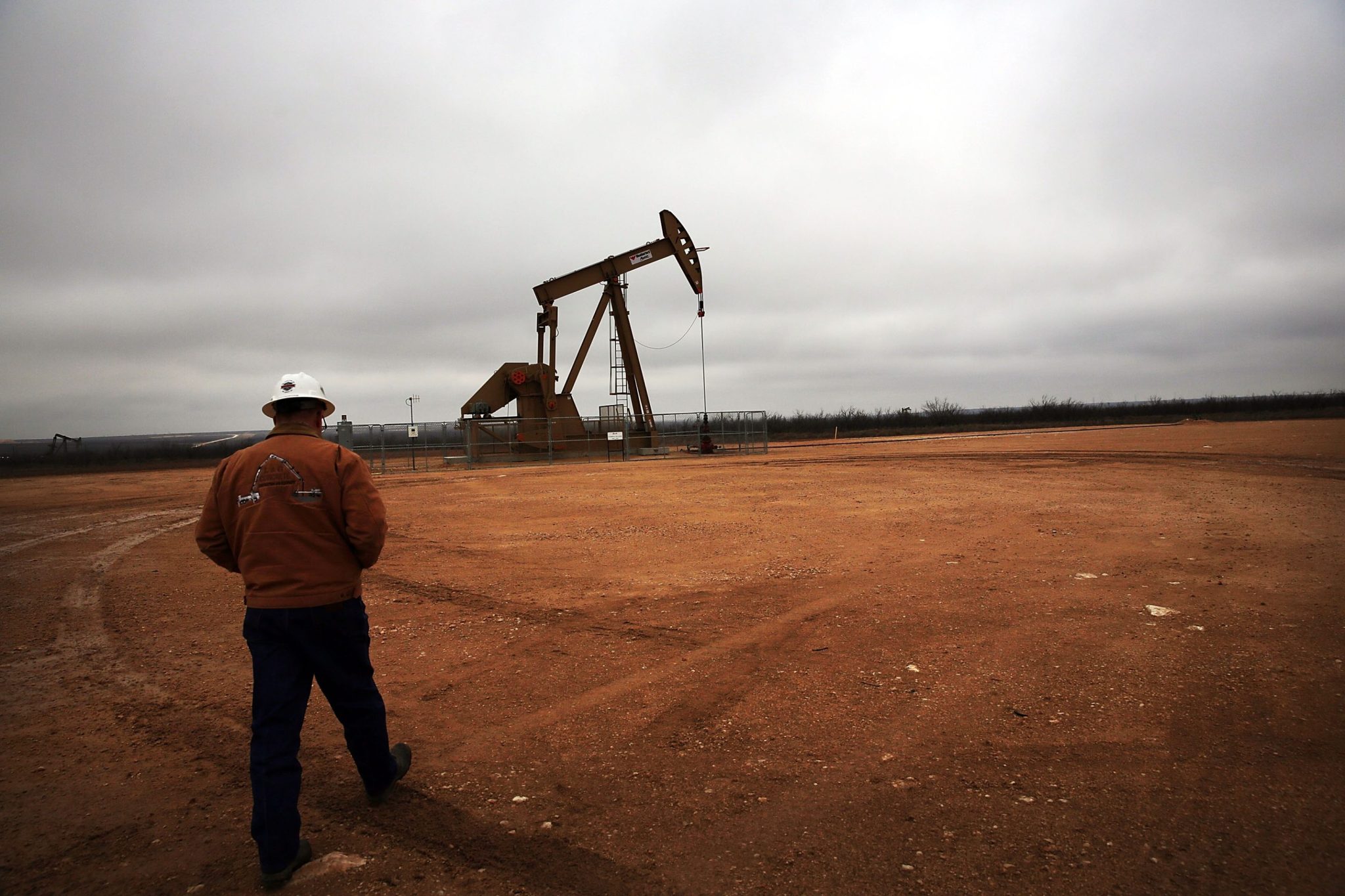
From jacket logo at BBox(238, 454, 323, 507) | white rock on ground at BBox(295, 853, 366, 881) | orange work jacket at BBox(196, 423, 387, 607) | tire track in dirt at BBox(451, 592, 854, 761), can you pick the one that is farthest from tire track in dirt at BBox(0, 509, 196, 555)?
white rock on ground at BBox(295, 853, 366, 881)

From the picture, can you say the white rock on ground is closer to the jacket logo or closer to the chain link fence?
the jacket logo

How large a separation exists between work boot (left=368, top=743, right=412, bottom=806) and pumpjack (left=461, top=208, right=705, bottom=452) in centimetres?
2363

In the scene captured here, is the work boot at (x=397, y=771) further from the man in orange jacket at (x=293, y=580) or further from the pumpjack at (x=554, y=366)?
the pumpjack at (x=554, y=366)

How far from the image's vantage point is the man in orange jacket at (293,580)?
2.84 meters

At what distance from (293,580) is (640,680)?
2483 mm

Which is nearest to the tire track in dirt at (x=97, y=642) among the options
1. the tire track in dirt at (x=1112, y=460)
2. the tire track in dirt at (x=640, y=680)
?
the tire track in dirt at (x=640, y=680)

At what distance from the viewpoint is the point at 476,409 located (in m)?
27.0

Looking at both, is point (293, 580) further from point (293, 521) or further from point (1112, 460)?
point (1112, 460)

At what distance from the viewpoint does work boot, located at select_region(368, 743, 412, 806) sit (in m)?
3.36

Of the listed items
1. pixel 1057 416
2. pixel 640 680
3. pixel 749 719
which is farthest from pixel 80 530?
pixel 1057 416

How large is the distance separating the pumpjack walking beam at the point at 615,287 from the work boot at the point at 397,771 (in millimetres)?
24688

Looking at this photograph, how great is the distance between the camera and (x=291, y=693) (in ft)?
9.59

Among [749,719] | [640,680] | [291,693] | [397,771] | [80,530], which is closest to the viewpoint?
[291,693]

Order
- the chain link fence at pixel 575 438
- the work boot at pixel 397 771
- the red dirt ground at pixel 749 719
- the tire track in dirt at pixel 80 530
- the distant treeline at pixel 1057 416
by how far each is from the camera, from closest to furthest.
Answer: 1. the red dirt ground at pixel 749 719
2. the work boot at pixel 397 771
3. the tire track in dirt at pixel 80 530
4. the chain link fence at pixel 575 438
5. the distant treeline at pixel 1057 416
